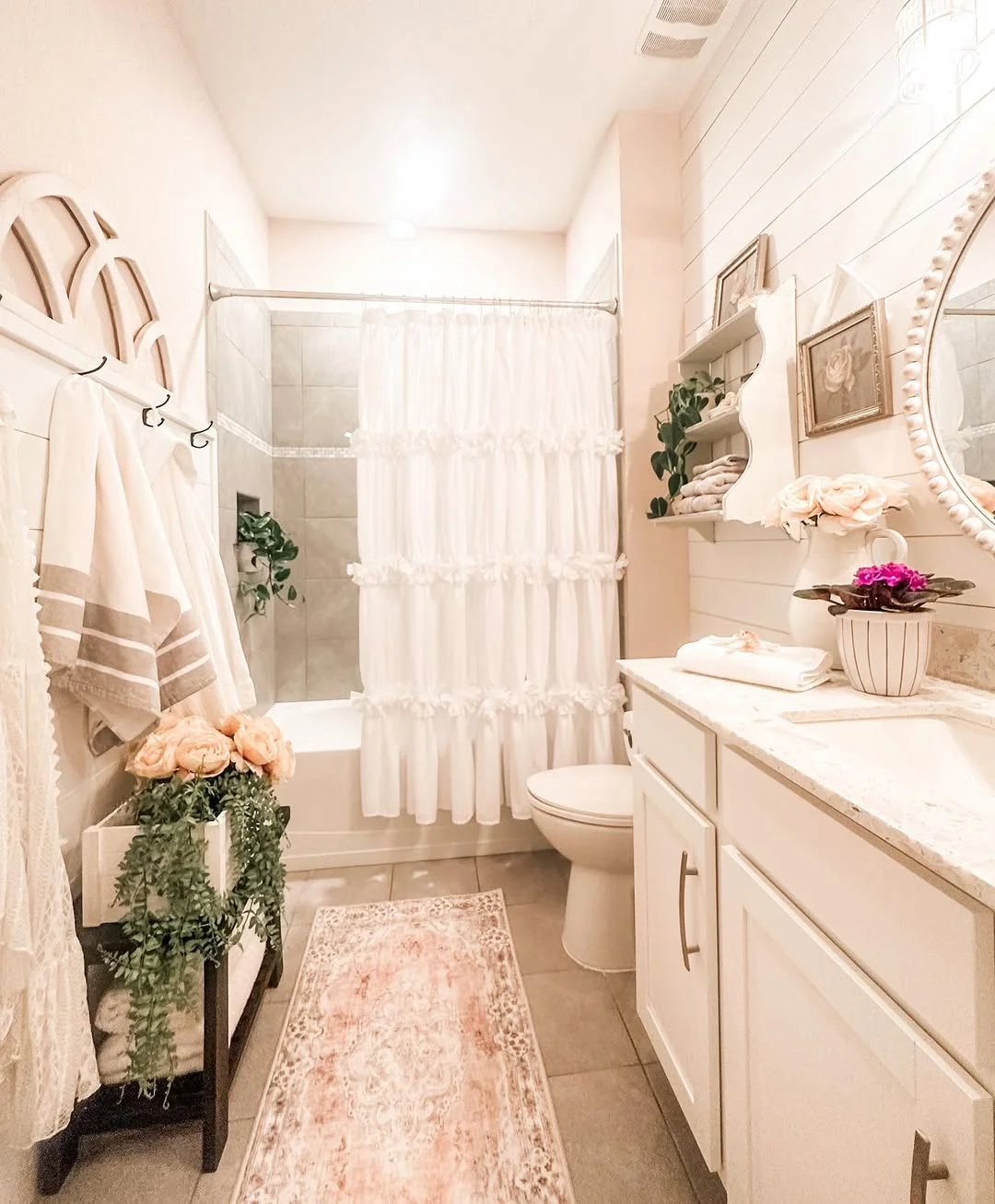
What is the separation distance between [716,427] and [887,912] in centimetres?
145

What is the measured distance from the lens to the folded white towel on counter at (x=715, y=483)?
1685 mm

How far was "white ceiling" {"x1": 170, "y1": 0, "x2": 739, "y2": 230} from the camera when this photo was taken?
183cm

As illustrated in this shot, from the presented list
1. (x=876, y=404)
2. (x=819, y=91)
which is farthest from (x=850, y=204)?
(x=876, y=404)

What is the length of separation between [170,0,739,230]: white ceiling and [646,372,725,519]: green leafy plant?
3.40 ft

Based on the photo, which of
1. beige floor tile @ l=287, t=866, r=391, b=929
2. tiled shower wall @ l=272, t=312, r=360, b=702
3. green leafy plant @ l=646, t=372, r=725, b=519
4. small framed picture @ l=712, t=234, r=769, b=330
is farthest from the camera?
tiled shower wall @ l=272, t=312, r=360, b=702

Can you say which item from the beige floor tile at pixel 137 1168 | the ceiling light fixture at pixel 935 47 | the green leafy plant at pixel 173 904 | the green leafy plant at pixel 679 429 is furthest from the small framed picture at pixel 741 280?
the beige floor tile at pixel 137 1168

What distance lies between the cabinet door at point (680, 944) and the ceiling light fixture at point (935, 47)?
135cm

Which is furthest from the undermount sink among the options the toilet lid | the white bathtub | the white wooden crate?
the white bathtub

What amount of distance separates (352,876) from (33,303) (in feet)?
6.47

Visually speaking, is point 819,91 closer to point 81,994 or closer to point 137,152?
point 137,152

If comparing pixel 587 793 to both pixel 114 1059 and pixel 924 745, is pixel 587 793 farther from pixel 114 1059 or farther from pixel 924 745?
pixel 114 1059

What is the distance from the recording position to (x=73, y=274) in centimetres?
128

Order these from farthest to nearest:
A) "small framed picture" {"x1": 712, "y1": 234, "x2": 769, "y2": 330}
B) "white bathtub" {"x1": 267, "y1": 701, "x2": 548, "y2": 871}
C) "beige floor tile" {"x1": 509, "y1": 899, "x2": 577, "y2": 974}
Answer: "white bathtub" {"x1": 267, "y1": 701, "x2": 548, "y2": 871}, "beige floor tile" {"x1": 509, "y1": 899, "x2": 577, "y2": 974}, "small framed picture" {"x1": 712, "y1": 234, "x2": 769, "y2": 330}

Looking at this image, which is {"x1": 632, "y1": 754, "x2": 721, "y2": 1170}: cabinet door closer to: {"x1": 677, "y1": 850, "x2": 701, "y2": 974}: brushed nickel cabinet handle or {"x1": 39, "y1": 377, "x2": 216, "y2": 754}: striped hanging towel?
{"x1": 677, "y1": 850, "x2": 701, "y2": 974}: brushed nickel cabinet handle
